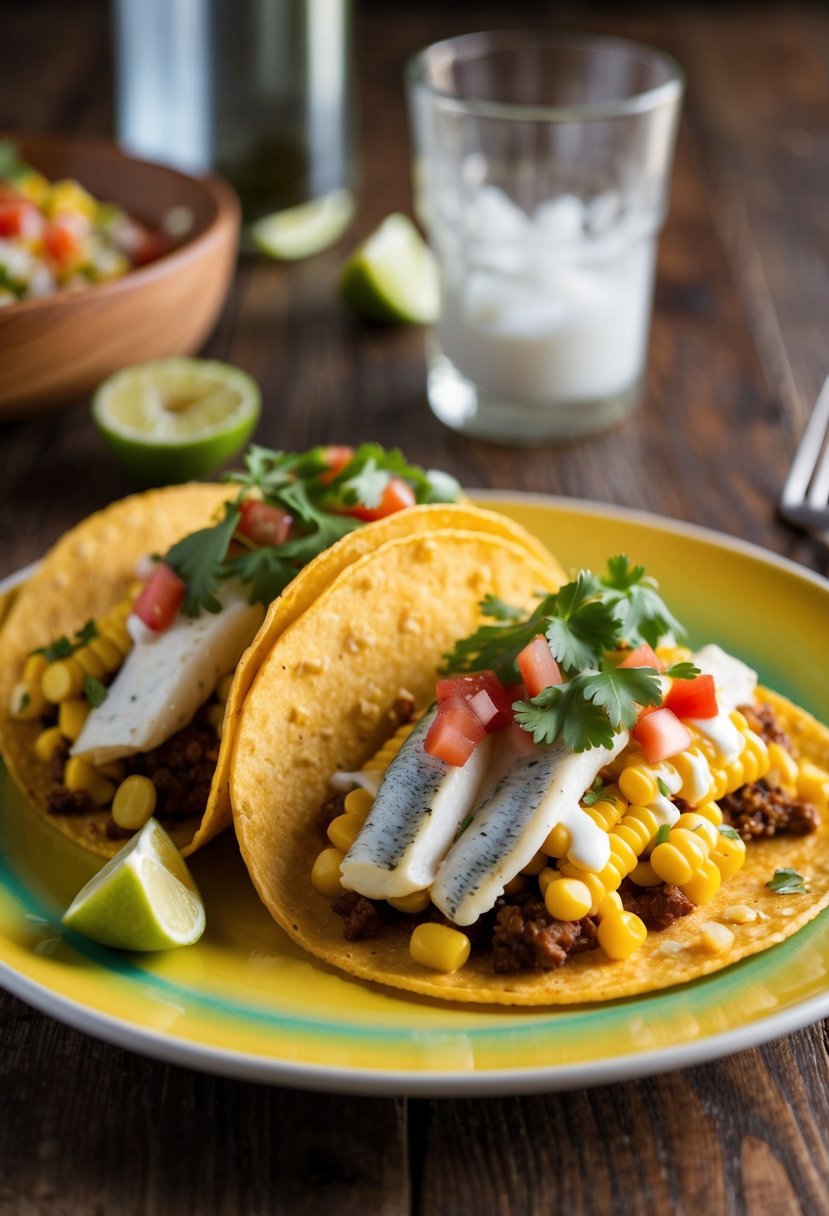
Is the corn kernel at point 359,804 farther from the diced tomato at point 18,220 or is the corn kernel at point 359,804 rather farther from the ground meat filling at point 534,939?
the diced tomato at point 18,220

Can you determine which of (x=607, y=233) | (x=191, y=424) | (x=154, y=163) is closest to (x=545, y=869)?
(x=191, y=424)

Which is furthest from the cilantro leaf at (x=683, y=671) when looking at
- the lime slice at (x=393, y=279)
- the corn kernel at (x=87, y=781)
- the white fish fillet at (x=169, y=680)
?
the lime slice at (x=393, y=279)

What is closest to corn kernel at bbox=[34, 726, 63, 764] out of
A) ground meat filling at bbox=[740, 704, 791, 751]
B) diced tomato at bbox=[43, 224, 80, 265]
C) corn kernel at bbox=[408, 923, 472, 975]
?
corn kernel at bbox=[408, 923, 472, 975]

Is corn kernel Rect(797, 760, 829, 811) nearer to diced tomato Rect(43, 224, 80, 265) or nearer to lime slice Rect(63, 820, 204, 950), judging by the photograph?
lime slice Rect(63, 820, 204, 950)

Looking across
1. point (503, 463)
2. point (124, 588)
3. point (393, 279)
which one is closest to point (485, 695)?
point (124, 588)

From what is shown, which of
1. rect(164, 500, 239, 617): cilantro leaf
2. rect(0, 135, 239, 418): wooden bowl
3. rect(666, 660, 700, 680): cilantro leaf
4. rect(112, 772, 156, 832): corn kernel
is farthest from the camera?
rect(0, 135, 239, 418): wooden bowl

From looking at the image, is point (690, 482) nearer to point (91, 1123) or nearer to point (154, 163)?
point (154, 163)

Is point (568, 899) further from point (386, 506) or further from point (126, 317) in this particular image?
point (126, 317)
